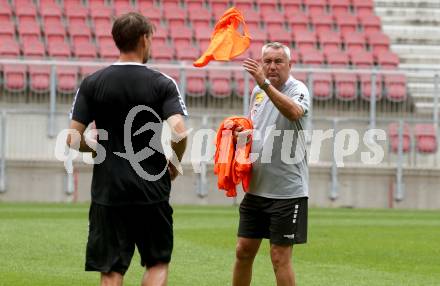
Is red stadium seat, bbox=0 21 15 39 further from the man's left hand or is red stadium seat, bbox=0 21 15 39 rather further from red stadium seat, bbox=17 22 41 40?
the man's left hand

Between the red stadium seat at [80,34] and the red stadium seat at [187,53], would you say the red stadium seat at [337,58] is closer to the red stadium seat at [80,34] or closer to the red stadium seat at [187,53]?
the red stadium seat at [187,53]

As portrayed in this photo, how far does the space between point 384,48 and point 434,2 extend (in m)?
3.00

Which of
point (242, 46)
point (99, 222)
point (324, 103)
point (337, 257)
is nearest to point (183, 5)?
point (324, 103)

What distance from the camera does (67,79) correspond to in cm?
2298

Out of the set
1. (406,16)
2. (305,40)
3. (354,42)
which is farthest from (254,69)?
(406,16)

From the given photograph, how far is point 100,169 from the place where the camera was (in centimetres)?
729

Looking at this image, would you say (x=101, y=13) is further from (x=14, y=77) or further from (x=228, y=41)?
(x=228, y=41)

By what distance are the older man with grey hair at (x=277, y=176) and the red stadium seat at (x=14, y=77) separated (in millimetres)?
14508

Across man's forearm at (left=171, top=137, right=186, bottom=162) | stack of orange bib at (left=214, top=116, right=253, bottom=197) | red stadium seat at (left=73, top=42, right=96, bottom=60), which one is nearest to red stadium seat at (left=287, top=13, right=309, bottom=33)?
red stadium seat at (left=73, top=42, right=96, bottom=60)

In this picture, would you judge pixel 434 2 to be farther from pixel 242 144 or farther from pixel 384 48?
pixel 242 144

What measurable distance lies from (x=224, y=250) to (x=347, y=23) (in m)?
15.1

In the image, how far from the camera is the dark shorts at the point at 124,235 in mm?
7234

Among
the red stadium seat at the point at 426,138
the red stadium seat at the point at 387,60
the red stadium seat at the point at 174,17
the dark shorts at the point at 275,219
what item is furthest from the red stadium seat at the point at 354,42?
the dark shorts at the point at 275,219

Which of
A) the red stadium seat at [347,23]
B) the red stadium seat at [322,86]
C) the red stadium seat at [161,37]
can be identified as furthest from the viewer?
the red stadium seat at [347,23]
